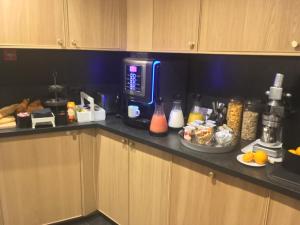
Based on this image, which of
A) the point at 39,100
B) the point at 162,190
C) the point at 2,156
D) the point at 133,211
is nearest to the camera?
the point at 162,190

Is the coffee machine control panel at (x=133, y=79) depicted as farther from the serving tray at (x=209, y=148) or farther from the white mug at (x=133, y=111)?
the serving tray at (x=209, y=148)

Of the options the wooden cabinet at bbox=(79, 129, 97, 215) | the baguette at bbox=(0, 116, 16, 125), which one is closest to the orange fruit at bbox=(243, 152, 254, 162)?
the wooden cabinet at bbox=(79, 129, 97, 215)

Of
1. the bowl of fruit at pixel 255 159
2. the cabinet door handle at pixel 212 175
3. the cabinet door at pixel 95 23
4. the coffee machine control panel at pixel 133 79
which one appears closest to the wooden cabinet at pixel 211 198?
the cabinet door handle at pixel 212 175

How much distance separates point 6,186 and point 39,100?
2.40 ft

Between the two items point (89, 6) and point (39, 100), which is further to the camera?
point (39, 100)

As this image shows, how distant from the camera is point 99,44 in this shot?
2.08m

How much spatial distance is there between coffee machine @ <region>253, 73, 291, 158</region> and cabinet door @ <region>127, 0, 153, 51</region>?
0.94m

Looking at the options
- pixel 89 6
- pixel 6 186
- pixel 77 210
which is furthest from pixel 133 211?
pixel 89 6

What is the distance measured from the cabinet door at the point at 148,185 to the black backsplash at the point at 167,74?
41 centimetres

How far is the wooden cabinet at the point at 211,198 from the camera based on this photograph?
1.22 metres

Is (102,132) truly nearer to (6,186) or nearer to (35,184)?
(35,184)

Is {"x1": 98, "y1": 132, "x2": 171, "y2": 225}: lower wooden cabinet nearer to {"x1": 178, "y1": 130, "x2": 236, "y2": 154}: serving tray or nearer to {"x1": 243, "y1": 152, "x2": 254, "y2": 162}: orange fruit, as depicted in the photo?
{"x1": 178, "y1": 130, "x2": 236, "y2": 154}: serving tray

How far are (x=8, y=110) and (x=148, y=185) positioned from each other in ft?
3.90

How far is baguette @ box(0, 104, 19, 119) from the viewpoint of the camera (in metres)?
1.91
